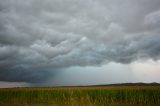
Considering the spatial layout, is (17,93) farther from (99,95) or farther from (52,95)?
(99,95)

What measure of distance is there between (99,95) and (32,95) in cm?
1074

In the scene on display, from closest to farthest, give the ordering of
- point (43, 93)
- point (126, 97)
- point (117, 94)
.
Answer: point (126, 97)
point (117, 94)
point (43, 93)

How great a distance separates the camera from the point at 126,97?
957 inches

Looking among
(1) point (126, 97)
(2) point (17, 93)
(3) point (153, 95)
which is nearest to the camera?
(3) point (153, 95)

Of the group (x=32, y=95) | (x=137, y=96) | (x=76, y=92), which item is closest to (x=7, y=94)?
(x=32, y=95)

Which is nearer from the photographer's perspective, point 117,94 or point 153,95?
point 153,95

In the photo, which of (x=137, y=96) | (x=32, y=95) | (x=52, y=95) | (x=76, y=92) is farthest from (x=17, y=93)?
(x=137, y=96)

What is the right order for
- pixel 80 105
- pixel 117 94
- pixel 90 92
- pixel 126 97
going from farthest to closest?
pixel 90 92 < pixel 117 94 < pixel 126 97 < pixel 80 105

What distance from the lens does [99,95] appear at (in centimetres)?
2727

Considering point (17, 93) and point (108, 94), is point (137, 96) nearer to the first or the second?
point (108, 94)

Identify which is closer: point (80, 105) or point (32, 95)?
point (80, 105)

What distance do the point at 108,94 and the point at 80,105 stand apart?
15.5 metres

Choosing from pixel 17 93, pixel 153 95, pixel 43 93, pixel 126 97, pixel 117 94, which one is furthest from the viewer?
pixel 17 93

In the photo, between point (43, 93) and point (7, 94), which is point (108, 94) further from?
point (7, 94)
